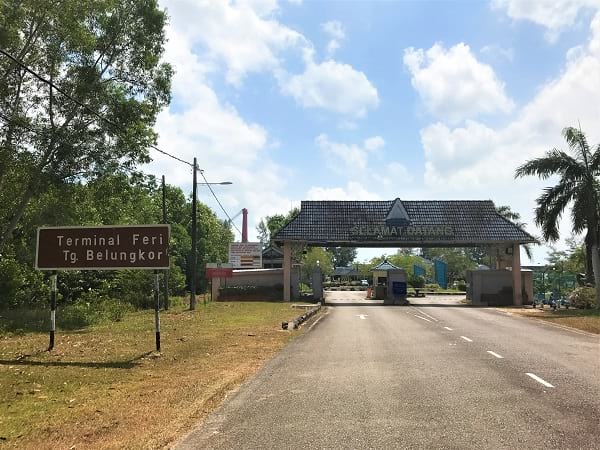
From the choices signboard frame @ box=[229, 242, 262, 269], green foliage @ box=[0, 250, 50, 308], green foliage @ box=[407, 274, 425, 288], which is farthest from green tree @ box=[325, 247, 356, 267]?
green foliage @ box=[0, 250, 50, 308]

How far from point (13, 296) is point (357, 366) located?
1712 cm

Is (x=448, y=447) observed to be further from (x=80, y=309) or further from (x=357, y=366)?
(x=80, y=309)

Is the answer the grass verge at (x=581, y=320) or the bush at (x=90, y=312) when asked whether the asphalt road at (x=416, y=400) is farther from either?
the bush at (x=90, y=312)

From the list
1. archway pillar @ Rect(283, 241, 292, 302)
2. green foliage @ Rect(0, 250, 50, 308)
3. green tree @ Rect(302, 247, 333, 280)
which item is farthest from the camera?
green tree @ Rect(302, 247, 333, 280)

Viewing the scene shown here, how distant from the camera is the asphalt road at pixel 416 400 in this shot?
6.31 metres

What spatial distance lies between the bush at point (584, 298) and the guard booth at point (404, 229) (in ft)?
28.0

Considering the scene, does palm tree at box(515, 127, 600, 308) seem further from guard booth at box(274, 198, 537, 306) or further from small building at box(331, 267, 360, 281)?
small building at box(331, 267, 360, 281)

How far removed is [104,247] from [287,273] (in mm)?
A: 29382

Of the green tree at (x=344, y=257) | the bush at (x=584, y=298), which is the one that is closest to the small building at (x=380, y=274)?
the bush at (x=584, y=298)

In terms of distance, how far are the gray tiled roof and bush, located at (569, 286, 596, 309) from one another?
9737 mm

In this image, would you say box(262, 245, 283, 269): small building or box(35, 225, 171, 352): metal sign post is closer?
box(35, 225, 171, 352): metal sign post

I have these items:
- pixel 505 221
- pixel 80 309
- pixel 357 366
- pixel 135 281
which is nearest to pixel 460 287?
pixel 505 221

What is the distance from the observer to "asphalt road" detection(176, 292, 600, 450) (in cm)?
631

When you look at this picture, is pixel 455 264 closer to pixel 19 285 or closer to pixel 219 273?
pixel 219 273
